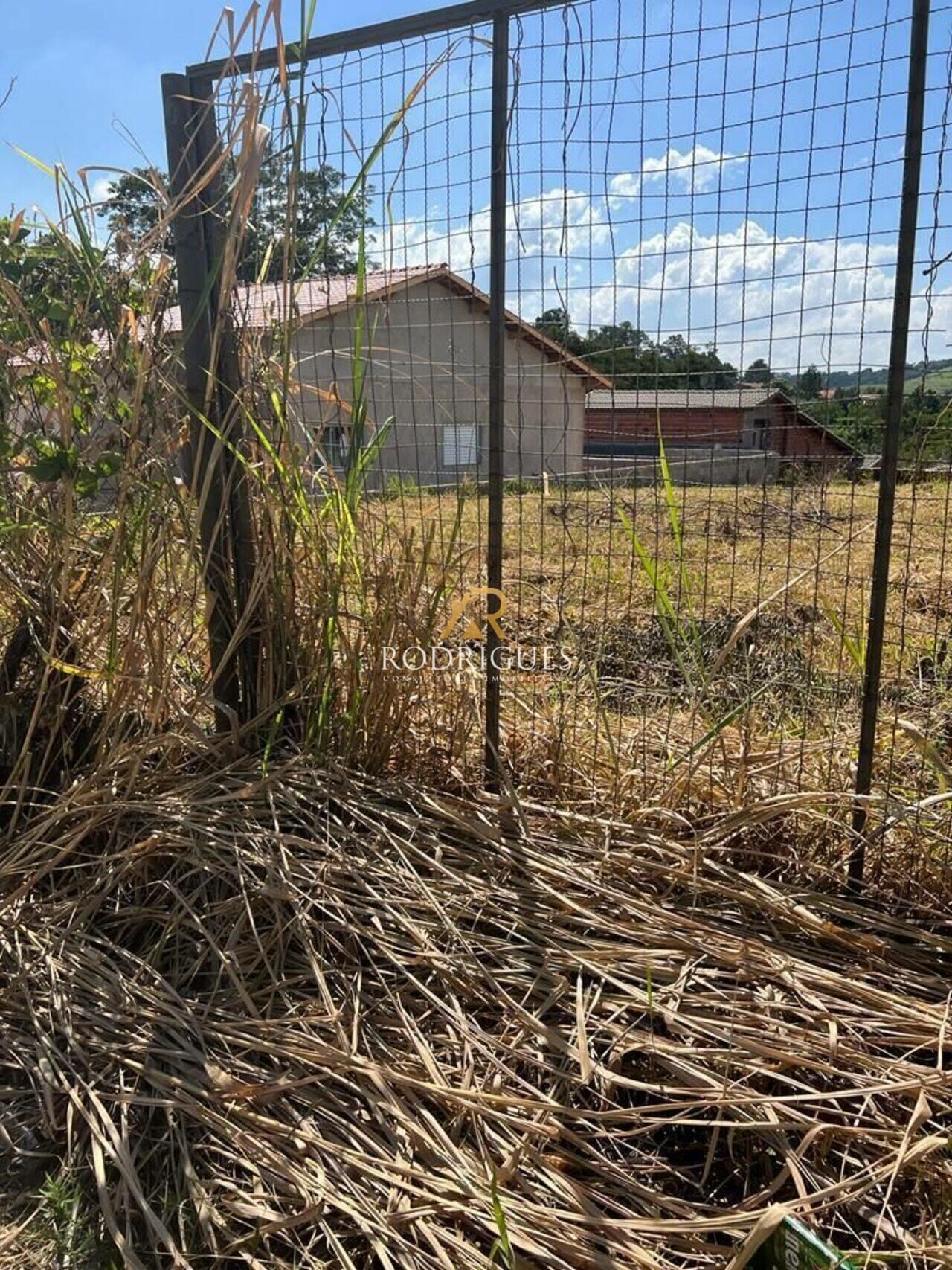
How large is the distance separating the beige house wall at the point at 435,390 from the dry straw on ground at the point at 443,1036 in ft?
3.10

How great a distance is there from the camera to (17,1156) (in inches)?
59.9

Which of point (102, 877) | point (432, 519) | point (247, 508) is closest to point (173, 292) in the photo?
point (247, 508)

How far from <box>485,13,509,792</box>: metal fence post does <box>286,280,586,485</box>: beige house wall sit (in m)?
0.09

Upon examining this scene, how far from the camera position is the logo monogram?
2230mm

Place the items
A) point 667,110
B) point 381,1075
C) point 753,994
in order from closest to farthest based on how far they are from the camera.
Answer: point 381,1075 → point 753,994 → point 667,110

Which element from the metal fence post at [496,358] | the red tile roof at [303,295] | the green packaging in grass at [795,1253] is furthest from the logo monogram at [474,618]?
the green packaging in grass at [795,1253]

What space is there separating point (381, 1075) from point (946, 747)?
1796mm

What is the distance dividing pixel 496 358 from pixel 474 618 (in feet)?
2.21

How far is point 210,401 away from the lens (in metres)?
2.29

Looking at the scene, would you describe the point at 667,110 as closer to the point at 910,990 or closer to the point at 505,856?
the point at 505,856

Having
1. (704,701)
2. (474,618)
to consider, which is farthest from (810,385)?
(474,618)

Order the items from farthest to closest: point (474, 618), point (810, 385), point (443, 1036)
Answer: point (474, 618), point (810, 385), point (443, 1036)

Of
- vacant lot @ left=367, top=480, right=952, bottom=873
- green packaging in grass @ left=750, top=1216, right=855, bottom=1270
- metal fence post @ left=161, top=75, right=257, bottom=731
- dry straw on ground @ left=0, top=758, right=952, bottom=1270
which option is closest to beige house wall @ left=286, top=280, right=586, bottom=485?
vacant lot @ left=367, top=480, right=952, bottom=873

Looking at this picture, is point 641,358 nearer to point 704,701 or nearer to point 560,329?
point 560,329
